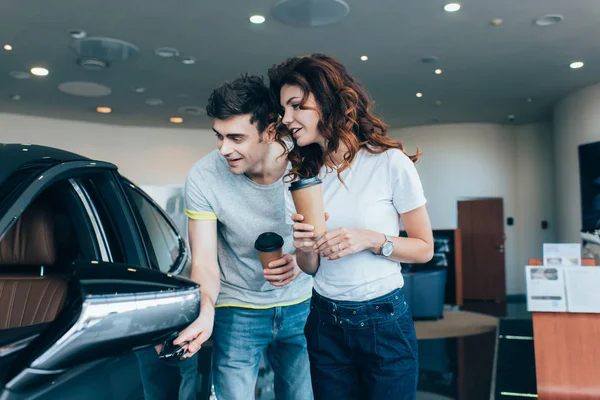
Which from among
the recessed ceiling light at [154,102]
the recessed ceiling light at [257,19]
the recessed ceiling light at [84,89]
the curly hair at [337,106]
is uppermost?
the recessed ceiling light at [154,102]

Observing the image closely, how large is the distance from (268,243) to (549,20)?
5017mm

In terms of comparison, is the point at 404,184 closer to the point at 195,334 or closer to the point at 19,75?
the point at 195,334

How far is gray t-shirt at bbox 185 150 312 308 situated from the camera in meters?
1.73

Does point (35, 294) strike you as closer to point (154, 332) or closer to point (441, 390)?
point (154, 332)

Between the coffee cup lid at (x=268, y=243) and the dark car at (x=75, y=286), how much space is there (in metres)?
0.29

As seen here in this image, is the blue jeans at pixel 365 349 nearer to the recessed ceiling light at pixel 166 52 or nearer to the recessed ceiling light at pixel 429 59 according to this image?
the recessed ceiling light at pixel 166 52

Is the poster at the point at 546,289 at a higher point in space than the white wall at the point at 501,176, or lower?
lower

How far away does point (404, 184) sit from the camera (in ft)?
4.35

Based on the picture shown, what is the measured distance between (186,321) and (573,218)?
8.90 meters

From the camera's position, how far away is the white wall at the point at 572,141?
793 centimetres

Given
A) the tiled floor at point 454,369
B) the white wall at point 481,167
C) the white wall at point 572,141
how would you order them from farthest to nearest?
the white wall at point 481,167, the white wall at point 572,141, the tiled floor at point 454,369

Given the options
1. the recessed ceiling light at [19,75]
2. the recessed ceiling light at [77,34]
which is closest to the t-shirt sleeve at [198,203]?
the recessed ceiling light at [77,34]

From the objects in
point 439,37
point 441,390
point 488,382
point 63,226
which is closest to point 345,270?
point 63,226

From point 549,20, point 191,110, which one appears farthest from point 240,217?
point 191,110
